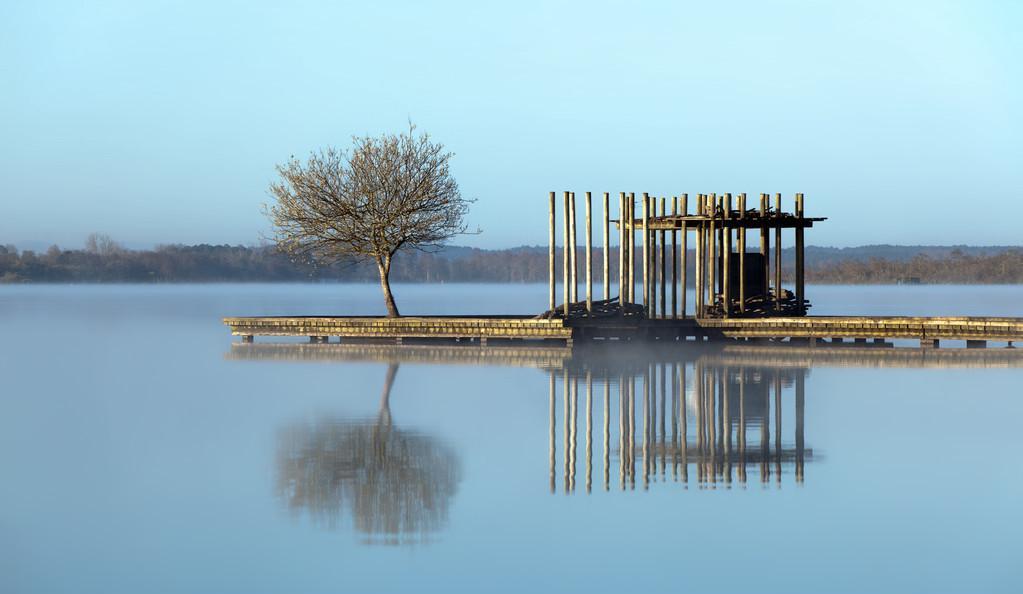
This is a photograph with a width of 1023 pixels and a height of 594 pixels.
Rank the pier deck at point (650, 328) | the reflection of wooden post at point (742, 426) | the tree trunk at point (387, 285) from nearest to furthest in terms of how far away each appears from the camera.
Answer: the reflection of wooden post at point (742, 426) < the pier deck at point (650, 328) < the tree trunk at point (387, 285)

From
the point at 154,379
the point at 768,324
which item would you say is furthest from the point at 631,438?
the point at 768,324

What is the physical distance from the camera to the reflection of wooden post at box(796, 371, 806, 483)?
15.9 meters

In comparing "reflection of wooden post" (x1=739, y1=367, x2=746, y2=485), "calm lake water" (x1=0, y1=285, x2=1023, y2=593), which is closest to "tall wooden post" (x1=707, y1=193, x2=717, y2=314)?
"calm lake water" (x1=0, y1=285, x2=1023, y2=593)

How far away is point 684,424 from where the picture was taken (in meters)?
19.8

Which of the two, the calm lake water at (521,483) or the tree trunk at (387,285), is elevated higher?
the tree trunk at (387,285)

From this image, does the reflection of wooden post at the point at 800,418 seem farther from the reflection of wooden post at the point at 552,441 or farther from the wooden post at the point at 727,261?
the wooden post at the point at 727,261

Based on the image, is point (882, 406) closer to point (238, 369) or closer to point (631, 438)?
point (631, 438)

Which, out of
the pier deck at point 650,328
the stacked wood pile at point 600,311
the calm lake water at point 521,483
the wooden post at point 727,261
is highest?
the wooden post at point 727,261

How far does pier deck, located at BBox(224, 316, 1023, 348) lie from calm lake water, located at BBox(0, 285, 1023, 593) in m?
6.39

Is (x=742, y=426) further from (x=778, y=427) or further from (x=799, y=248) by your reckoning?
(x=799, y=248)

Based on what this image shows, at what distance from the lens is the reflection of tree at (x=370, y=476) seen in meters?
13.1

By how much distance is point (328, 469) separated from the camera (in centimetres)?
1577

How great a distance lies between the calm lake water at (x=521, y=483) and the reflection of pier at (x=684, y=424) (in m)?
0.08

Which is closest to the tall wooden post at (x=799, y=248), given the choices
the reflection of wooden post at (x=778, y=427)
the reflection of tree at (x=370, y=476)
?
the reflection of wooden post at (x=778, y=427)
